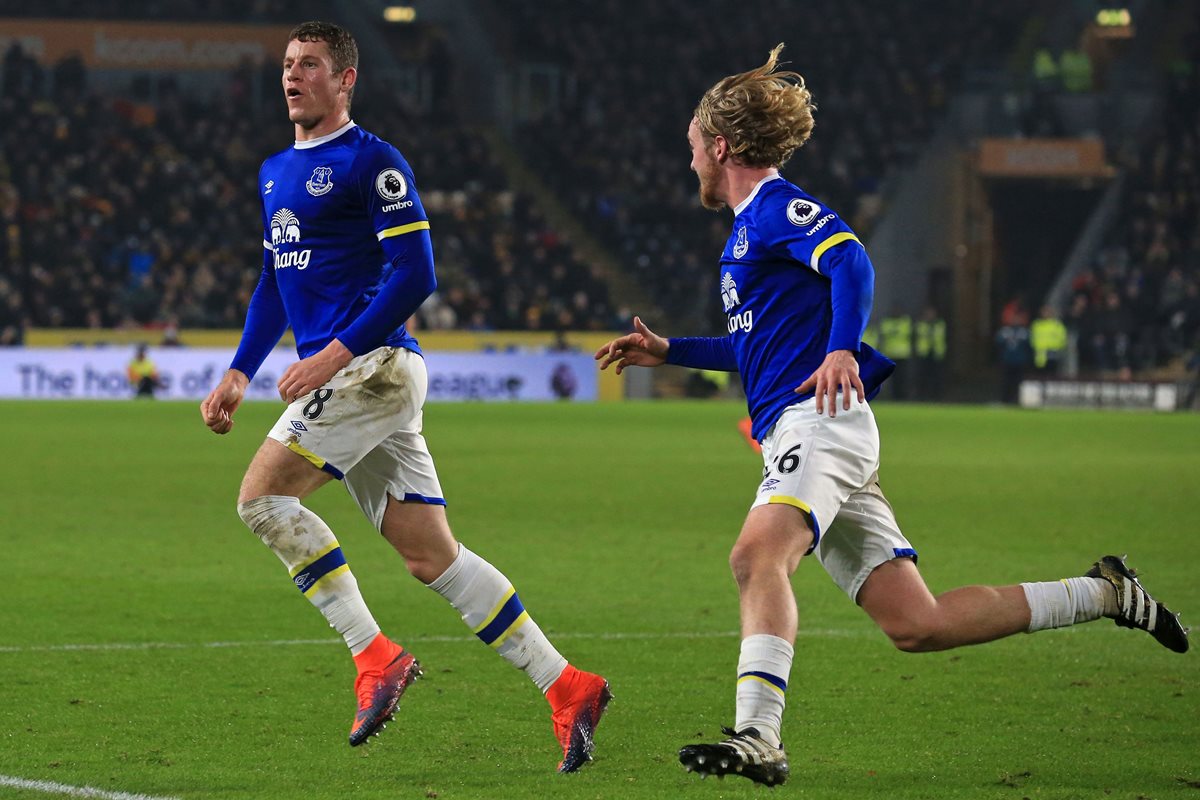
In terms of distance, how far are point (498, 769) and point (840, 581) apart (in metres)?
1.11

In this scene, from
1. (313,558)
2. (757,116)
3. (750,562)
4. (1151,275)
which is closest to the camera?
(750,562)

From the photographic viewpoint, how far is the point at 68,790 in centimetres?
484

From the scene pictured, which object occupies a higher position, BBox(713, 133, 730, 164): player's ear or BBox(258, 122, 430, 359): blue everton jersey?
BBox(713, 133, 730, 164): player's ear

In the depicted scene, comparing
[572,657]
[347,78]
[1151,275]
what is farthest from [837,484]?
[1151,275]

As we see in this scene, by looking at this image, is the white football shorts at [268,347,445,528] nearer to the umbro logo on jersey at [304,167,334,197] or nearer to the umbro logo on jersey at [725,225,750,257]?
the umbro logo on jersey at [304,167,334,197]

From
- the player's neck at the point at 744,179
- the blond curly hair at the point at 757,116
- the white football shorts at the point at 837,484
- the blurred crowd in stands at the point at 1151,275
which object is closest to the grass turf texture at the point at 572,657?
the white football shorts at the point at 837,484

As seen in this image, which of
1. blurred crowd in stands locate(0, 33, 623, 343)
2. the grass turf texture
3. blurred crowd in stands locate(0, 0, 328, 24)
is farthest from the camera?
blurred crowd in stands locate(0, 0, 328, 24)

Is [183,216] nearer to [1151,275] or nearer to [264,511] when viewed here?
[1151,275]

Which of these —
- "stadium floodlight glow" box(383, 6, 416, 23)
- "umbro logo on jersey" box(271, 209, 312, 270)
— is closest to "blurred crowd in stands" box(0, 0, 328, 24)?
"stadium floodlight glow" box(383, 6, 416, 23)

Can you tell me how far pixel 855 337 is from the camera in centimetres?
475

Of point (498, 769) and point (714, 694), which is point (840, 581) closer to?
point (498, 769)

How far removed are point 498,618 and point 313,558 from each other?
1.93 ft

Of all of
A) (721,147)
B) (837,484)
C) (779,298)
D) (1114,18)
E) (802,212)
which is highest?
(1114,18)

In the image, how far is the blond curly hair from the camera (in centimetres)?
500
